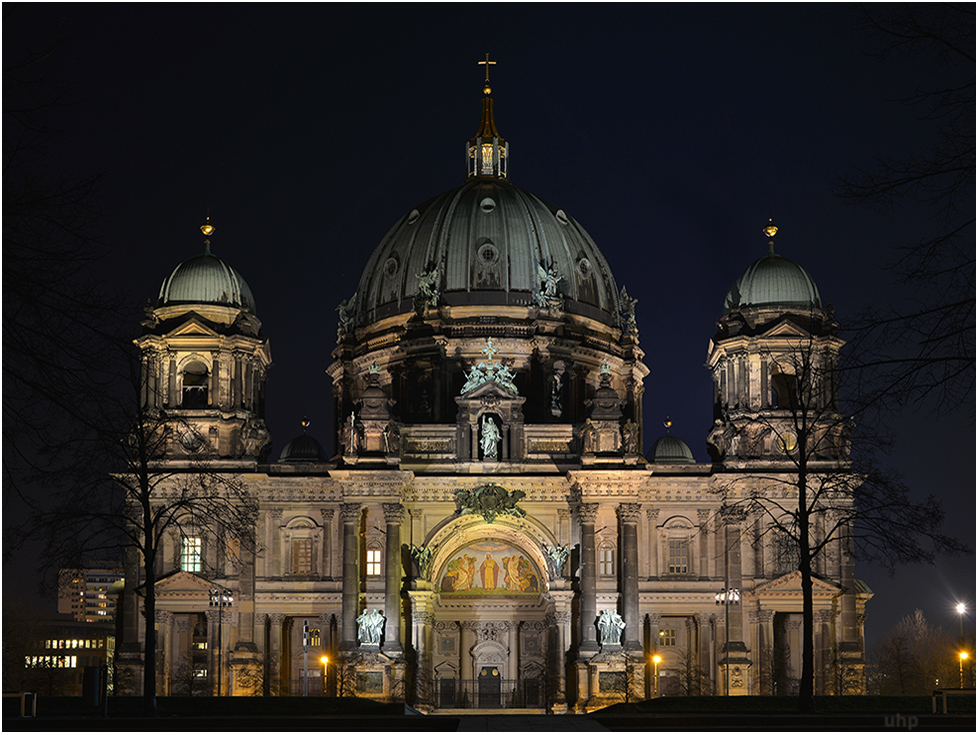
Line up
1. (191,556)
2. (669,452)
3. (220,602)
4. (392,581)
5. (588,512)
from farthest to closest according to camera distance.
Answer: (669,452) → (191,556) → (588,512) → (392,581) → (220,602)

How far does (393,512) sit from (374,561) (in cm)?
282

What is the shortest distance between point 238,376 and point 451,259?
1704 centimetres

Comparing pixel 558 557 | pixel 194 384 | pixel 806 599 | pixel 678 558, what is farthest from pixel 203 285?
pixel 806 599

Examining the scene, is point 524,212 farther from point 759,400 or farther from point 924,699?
point 924,699

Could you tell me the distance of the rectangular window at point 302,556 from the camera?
80250mm

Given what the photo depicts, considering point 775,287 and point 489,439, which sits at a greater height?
point 775,287

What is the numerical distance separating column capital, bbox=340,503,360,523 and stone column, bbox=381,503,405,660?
1456 mm

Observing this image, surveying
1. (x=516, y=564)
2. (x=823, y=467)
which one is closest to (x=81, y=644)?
(x=516, y=564)

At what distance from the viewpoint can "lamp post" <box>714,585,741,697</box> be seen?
7519 centimetres

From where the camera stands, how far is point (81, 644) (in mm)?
180250

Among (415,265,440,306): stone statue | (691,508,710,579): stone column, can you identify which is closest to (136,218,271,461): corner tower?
(415,265,440,306): stone statue

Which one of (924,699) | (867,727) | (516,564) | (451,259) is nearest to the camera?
(867,727)

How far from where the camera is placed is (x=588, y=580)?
7719 cm

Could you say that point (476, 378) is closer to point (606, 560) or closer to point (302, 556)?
point (606, 560)
